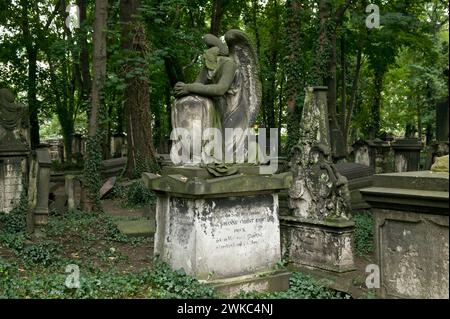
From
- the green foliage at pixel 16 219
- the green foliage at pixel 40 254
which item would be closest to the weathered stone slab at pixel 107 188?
the green foliage at pixel 16 219

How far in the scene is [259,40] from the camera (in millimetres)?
32250

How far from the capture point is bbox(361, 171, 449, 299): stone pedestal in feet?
14.2

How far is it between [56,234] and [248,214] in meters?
5.51

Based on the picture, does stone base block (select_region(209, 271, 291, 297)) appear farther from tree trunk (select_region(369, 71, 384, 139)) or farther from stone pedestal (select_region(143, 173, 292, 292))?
tree trunk (select_region(369, 71, 384, 139))

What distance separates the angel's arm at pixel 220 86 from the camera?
23.1 ft

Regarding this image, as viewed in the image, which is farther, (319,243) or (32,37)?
(32,37)

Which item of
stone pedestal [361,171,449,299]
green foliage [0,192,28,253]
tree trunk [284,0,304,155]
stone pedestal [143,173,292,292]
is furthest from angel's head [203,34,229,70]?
tree trunk [284,0,304,155]

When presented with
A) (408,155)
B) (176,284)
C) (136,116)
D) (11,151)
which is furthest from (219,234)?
(408,155)

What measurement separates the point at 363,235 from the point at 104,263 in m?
5.80

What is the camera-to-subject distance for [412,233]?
4.58 m

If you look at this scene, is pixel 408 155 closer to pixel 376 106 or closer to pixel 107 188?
pixel 107 188

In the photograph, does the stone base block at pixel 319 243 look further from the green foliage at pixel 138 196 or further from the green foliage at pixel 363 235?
the green foliage at pixel 138 196

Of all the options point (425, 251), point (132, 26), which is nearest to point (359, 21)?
point (132, 26)
